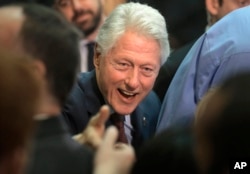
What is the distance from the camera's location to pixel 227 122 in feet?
5.35

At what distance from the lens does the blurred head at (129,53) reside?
312 cm

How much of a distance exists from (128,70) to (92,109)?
23 centimetres

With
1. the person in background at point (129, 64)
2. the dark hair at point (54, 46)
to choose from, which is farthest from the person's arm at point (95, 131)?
the person in background at point (129, 64)

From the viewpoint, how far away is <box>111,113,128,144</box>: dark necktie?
302 centimetres

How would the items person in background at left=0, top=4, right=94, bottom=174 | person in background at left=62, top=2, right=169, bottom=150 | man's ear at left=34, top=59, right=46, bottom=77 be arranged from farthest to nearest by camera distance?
person in background at left=62, top=2, right=169, bottom=150 → man's ear at left=34, top=59, right=46, bottom=77 → person in background at left=0, top=4, right=94, bottom=174

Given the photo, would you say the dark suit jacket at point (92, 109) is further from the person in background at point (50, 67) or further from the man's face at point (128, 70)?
the person in background at point (50, 67)

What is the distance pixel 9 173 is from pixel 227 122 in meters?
0.42

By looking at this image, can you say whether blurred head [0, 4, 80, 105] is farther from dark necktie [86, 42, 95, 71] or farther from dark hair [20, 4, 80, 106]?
dark necktie [86, 42, 95, 71]

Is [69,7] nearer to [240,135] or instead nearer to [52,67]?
[52,67]

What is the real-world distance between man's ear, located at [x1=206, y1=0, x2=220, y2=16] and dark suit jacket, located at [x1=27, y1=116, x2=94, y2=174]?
201 cm

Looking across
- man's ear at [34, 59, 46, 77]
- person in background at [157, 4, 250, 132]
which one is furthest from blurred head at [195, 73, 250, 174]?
person in background at [157, 4, 250, 132]

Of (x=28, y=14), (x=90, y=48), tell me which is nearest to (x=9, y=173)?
(x=28, y=14)

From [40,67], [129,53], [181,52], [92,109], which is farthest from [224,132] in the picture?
[181,52]

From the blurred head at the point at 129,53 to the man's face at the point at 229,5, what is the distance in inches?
30.5
